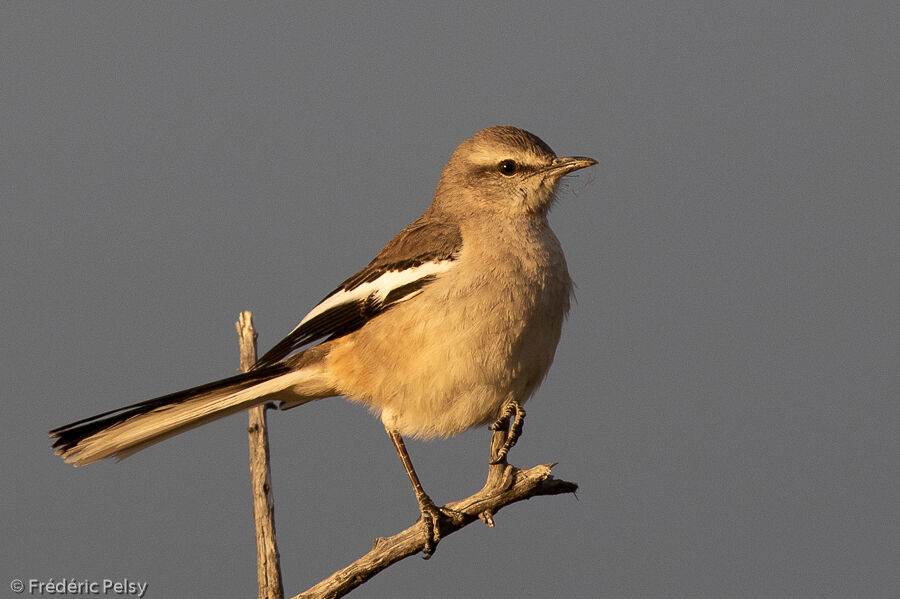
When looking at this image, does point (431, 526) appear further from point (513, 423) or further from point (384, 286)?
point (384, 286)

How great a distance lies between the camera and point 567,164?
6414 millimetres

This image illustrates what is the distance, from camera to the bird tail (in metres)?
5.64

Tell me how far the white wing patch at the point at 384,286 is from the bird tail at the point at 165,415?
0.49m

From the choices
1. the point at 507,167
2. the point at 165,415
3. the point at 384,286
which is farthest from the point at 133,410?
the point at 507,167

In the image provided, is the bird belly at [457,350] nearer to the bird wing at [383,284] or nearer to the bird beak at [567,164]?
the bird wing at [383,284]

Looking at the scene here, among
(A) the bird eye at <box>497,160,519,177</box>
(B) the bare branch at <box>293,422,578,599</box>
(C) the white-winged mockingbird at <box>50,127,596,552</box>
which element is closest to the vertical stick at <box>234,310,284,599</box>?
(C) the white-winged mockingbird at <box>50,127,596,552</box>

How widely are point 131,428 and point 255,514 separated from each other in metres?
1.02

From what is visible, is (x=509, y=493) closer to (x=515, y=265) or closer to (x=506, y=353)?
(x=506, y=353)

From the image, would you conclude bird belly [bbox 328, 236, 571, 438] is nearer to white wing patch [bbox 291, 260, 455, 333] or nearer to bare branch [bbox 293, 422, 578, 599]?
white wing patch [bbox 291, 260, 455, 333]

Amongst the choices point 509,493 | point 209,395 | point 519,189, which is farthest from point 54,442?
point 519,189

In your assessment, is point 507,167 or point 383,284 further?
point 507,167

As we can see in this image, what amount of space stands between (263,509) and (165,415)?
0.92 m

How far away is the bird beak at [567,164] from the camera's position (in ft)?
20.9

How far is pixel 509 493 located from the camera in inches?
225
